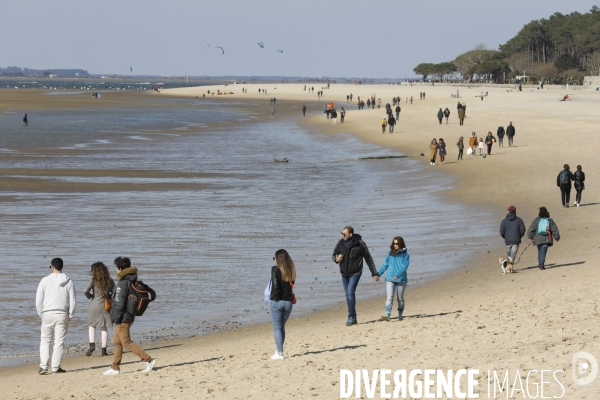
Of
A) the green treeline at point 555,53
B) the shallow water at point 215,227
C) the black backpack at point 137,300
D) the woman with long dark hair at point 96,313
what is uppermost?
the green treeline at point 555,53

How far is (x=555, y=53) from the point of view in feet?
617

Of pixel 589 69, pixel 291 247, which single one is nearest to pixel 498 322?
pixel 291 247

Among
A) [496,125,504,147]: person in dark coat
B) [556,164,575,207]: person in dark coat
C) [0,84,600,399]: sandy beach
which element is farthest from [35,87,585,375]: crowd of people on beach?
[496,125,504,147]: person in dark coat

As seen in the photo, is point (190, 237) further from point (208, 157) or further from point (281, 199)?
point (208, 157)

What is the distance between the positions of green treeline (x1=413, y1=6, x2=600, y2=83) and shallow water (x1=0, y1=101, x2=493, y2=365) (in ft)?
355

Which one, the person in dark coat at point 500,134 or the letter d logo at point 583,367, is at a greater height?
the person in dark coat at point 500,134

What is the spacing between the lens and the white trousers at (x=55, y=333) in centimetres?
1086

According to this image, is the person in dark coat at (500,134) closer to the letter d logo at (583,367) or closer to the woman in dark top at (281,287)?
the woman in dark top at (281,287)

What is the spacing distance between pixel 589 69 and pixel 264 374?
147708 mm

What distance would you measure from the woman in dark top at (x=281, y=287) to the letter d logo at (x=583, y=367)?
339 cm

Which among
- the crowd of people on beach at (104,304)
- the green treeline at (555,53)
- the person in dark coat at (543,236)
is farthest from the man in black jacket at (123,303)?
the green treeline at (555,53)

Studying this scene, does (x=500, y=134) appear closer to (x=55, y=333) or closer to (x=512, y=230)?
(x=512, y=230)

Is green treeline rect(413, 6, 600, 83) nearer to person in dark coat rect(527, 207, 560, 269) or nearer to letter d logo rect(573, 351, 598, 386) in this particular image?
person in dark coat rect(527, 207, 560, 269)

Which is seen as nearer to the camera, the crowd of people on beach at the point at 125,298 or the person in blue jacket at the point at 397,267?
the crowd of people on beach at the point at 125,298
